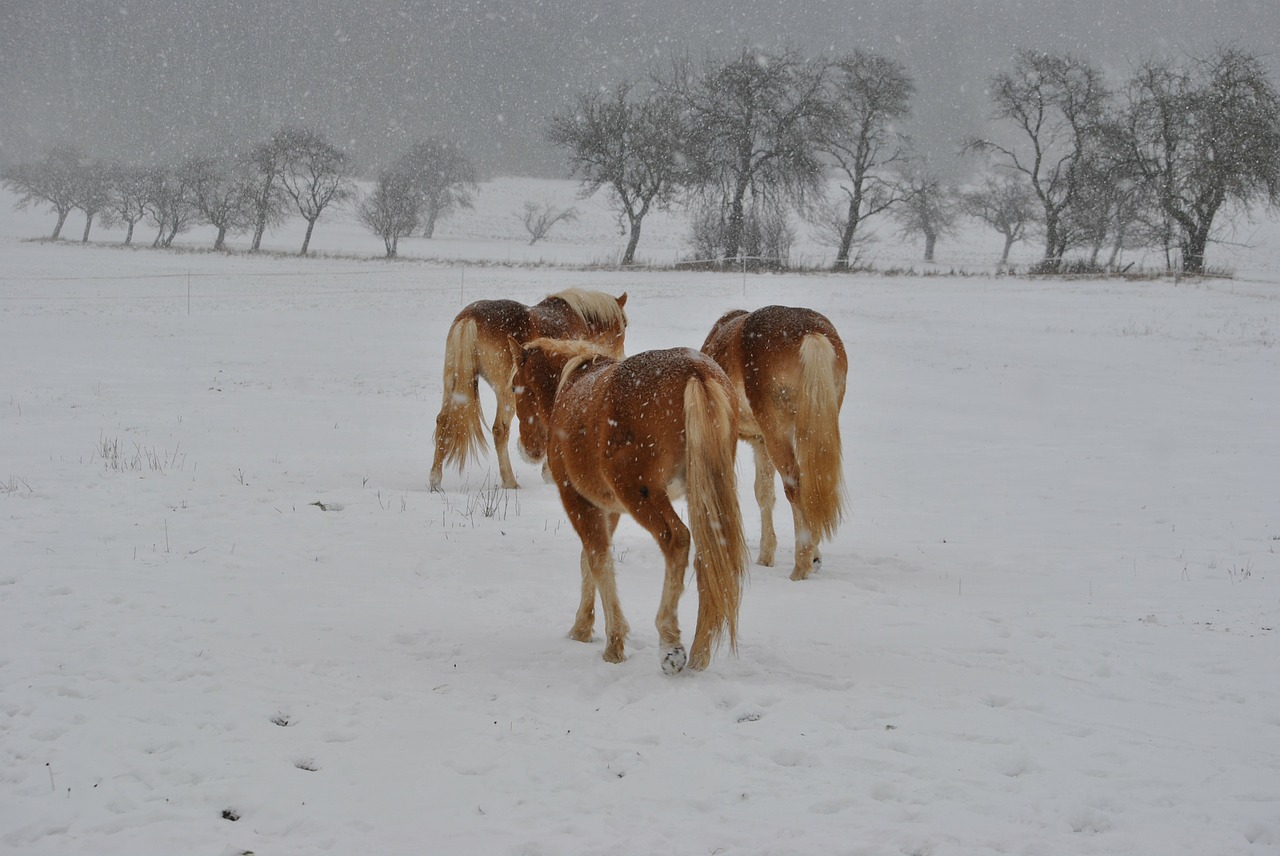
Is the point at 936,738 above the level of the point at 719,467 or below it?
below

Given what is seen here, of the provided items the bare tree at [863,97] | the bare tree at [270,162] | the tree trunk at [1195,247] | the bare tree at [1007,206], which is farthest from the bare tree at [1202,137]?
the bare tree at [270,162]

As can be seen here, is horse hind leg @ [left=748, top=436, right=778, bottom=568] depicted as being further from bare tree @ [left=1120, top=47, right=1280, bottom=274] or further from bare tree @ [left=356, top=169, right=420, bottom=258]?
bare tree @ [left=356, top=169, right=420, bottom=258]

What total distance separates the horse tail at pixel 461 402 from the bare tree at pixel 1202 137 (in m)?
33.9

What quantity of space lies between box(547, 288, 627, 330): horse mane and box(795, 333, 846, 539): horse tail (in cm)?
266

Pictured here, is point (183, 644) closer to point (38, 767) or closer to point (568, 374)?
point (38, 767)

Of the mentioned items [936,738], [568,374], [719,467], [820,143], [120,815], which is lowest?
[120,815]

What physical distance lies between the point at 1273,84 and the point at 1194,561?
40703mm

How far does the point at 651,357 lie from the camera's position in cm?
417

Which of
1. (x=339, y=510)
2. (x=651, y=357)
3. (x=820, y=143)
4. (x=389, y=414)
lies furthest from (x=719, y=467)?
(x=820, y=143)

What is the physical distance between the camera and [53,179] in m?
73.4

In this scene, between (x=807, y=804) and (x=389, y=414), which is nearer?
(x=807, y=804)

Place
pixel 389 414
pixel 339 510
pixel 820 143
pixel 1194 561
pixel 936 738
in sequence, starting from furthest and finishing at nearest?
pixel 820 143
pixel 389 414
pixel 339 510
pixel 1194 561
pixel 936 738

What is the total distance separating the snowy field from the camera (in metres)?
2.88

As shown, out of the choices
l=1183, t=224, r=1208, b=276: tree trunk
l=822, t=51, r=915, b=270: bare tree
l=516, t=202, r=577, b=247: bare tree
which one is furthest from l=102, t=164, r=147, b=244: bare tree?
l=1183, t=224, r=1208, b=276: tree trunk
